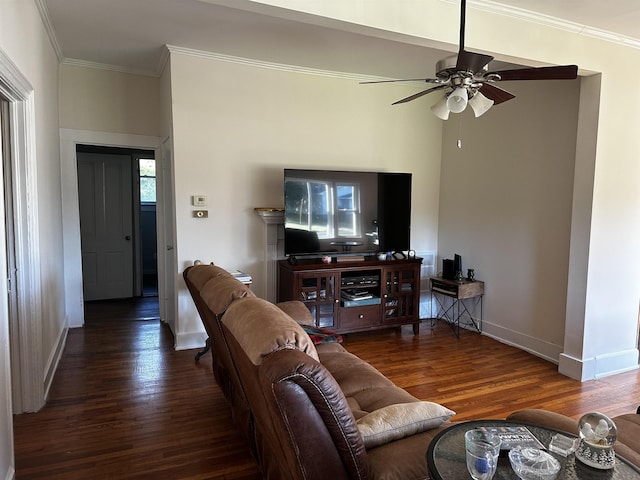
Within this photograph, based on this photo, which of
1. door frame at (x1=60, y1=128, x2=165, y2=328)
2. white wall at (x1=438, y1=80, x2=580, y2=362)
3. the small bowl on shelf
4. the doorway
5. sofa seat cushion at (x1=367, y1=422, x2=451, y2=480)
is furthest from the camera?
the doorway

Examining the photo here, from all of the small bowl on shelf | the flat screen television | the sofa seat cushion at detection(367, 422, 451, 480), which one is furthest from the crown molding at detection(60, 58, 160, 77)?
the small bowl on shelf

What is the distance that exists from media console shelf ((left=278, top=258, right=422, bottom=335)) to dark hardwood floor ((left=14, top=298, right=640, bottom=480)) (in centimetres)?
23

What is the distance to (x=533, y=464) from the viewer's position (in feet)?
4.44

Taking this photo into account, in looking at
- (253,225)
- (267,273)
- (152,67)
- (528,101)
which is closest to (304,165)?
(253,225)

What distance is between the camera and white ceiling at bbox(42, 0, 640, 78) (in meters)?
2.96

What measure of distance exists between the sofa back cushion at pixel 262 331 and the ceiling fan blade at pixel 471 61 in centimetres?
153

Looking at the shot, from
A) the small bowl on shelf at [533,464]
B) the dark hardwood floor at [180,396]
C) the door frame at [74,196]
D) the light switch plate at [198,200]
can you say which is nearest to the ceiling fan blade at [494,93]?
the small bowl on shelf at [533,464]

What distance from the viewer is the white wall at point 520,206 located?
3971 mm

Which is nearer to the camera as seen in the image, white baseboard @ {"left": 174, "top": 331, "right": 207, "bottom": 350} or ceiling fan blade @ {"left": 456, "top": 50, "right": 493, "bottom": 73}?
ceiling fan blade @ {"left": 456, "top": 50, "right": 493, "bottom": 73}

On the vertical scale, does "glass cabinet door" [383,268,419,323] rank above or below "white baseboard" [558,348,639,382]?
above

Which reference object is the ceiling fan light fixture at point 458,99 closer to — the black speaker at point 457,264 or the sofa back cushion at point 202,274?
the sofa back cushion at point 202,274

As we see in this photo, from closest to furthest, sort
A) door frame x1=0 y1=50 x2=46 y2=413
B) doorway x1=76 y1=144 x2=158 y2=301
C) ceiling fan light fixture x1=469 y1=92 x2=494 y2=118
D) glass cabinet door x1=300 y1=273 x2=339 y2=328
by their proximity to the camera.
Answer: ceiling fan light fixture x1=469 y1=92 x2=494 y2=118, door frame x1=0 y1=50 x2=46 y2=413, glass cabinet door x1=300 y1=273 x2=339 y2=328, doorway x1=76 y1=144 x2=158 y2=301

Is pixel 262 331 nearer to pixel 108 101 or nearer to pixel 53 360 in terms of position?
pixel 53 360

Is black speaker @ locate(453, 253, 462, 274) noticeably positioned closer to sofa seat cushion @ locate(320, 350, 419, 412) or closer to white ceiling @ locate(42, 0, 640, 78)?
white ceiling @ locate(42, 0, 640, 78)
